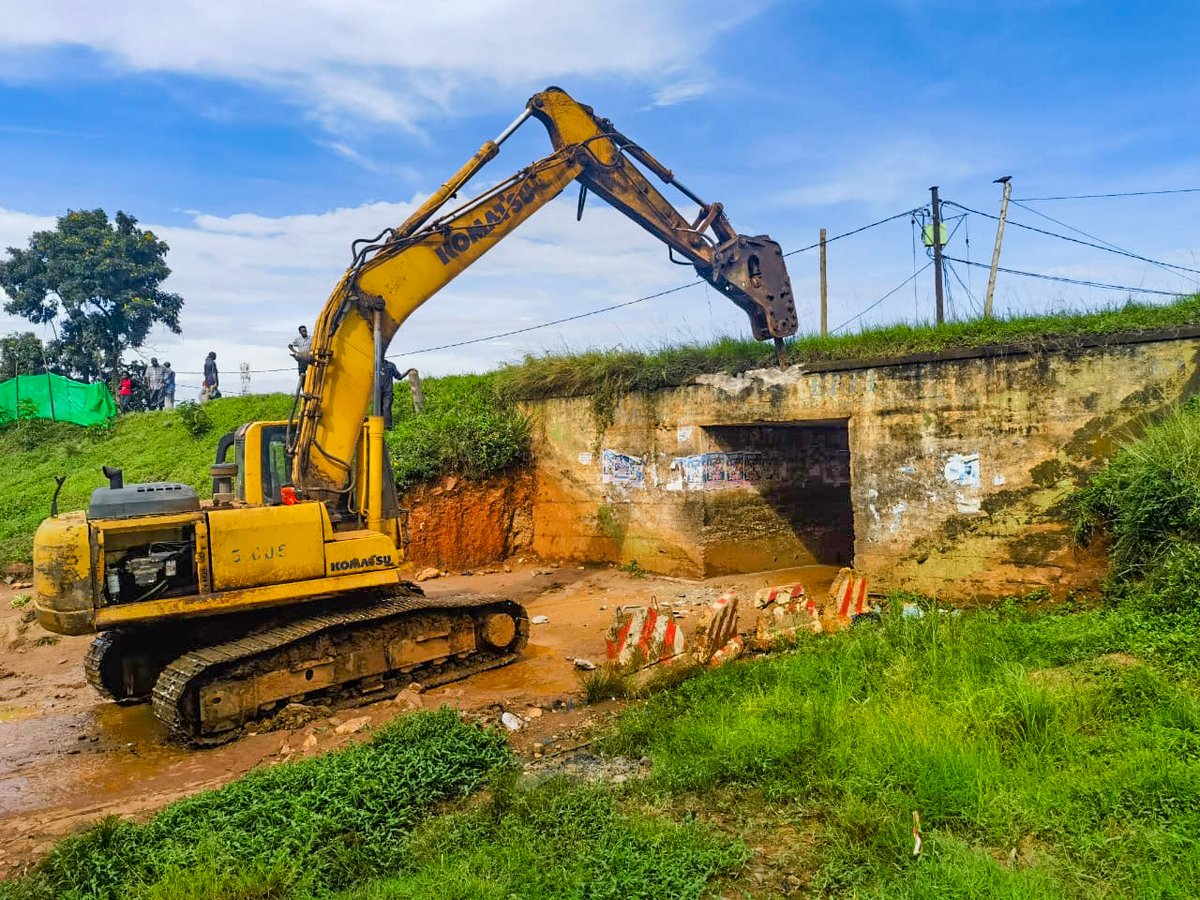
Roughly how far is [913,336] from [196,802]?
8494mm

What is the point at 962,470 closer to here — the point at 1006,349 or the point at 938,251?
the point at 1006,349

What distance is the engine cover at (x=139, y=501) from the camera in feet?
21.1

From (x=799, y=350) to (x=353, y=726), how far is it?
279 inches

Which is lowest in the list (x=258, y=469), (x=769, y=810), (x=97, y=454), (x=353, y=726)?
(x=353, y=726)

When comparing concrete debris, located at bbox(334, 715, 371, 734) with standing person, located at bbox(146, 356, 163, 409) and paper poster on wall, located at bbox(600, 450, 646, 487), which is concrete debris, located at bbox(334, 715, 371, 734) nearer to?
paper poster on wall, located at bbox(600, 450, 646, 487)

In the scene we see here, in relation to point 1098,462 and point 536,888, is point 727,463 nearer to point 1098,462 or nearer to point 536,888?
point 1098,462

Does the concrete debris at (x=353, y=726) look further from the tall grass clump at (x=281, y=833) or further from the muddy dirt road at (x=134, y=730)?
the tall grass clump at (x=281, y=833)

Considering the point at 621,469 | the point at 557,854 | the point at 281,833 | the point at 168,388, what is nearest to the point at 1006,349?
the point at 621,469

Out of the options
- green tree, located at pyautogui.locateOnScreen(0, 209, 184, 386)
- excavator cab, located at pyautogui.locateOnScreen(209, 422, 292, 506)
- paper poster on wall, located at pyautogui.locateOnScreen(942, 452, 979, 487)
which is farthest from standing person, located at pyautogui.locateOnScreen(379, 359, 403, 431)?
green tree, located at pyautogui.locateOnScreen(0, 209, 184, 386)

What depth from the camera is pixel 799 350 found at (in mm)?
10633

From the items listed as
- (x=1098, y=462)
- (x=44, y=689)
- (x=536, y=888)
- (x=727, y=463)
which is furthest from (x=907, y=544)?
(x=44, y=689)

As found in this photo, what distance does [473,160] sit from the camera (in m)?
8.34

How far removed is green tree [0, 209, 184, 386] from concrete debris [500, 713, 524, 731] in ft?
75.4

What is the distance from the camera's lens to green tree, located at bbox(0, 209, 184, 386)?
2447cm
